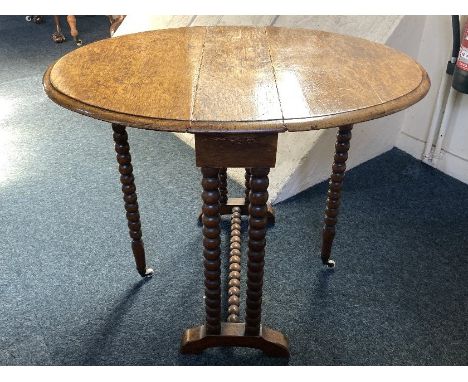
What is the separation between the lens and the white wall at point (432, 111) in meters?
2.15

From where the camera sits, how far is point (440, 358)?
135 centimetres

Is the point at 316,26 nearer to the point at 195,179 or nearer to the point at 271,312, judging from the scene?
the point at 195,179

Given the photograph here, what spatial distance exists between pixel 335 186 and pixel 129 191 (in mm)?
661

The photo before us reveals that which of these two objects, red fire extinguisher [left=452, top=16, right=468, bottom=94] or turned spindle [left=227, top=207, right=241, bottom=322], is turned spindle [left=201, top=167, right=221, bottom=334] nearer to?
turned spindle [left=227, top=207, right=241, bottom=322]

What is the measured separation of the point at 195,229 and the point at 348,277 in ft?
2.15

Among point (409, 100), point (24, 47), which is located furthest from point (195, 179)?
point (24, 47)

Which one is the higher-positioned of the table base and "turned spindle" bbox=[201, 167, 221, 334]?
"turned spindle" bbox=[201, 167, 221, 334]

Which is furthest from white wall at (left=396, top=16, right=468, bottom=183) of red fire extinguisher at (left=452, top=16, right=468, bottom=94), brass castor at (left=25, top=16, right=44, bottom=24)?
brass castor at (left=25, top=16, right=44, bottom=24)

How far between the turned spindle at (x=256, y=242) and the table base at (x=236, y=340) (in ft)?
0.08

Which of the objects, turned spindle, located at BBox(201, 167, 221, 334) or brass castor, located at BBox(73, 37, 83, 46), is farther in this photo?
brass castor, located at BBox(73, 37, 83, 46)

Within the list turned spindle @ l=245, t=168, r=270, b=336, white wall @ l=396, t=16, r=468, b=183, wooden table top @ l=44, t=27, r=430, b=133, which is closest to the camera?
wooden table top @ l=44, t=27, r=430, b=133

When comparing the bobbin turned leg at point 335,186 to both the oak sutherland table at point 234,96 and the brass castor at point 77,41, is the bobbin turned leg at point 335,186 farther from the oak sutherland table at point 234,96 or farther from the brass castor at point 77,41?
the brass castor at point 77,41

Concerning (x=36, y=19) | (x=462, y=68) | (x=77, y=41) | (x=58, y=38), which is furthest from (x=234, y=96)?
(x=36, y=19)

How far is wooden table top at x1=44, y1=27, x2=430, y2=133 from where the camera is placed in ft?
2.82
